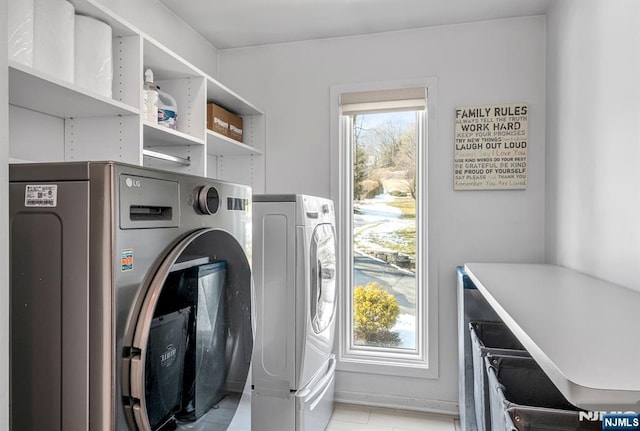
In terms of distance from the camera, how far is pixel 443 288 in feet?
8.59

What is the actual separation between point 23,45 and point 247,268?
945 millimetres

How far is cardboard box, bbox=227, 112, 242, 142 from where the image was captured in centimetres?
264

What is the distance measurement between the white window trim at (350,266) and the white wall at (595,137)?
688 mm

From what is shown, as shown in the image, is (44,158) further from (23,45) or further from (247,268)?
(247,268)

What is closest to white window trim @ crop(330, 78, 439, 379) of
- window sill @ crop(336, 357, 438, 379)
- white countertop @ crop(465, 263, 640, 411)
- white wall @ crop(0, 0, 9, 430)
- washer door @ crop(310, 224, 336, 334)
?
window sill @ crop(336, 357, 438, 379)

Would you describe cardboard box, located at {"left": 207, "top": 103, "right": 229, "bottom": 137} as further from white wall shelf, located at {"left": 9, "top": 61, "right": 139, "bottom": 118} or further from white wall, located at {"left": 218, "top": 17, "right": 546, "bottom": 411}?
white wall shelf, located at {"left": 9, "top": 61, "right": 139, "bottom": 118}

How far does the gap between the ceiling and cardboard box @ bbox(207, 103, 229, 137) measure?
546 mm

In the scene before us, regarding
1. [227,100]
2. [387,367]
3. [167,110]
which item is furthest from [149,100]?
[387,367]

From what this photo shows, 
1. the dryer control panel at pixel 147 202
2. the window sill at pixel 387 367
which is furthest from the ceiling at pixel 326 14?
the window sill at pixel 387 367

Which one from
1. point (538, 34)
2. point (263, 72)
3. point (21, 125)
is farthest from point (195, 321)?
point (538, 34)

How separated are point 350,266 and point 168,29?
5.95 ft

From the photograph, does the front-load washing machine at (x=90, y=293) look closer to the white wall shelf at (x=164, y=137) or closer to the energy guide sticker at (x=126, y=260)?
the energy guide sticker at (x=126, y=260)

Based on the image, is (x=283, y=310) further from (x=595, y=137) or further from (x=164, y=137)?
(x=595, y=137)

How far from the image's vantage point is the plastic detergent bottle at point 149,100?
1799mm
